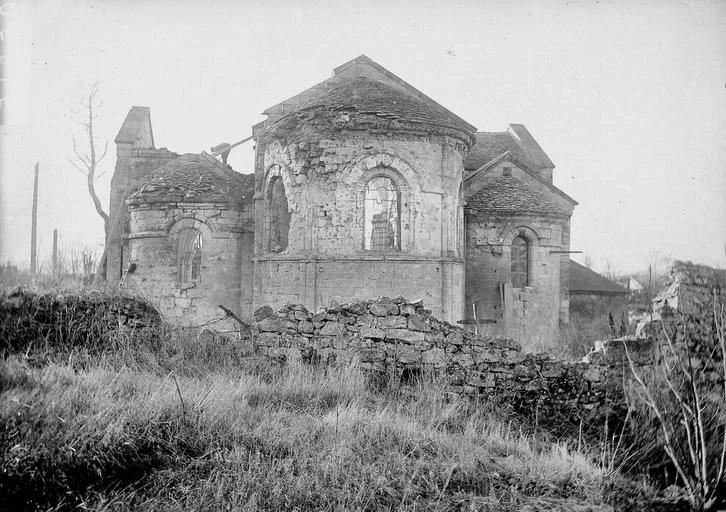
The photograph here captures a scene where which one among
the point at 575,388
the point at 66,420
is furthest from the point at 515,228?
the point at 66,420

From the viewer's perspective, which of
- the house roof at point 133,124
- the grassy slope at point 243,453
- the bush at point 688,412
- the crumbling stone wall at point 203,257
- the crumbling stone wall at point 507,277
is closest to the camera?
the grassy slope at point 243,453

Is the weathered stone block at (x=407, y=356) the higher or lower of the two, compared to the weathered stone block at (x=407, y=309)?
lower

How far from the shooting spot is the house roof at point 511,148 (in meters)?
19.0

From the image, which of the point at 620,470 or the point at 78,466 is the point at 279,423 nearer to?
the point at 78,466

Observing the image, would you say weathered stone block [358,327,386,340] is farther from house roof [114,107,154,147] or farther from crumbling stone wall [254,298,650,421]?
house roof [114,107,154,147]

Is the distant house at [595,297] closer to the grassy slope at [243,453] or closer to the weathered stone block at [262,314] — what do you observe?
the weathered stone block at [262,314]

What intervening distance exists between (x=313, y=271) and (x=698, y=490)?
28.1ft

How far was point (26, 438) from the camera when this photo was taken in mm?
3914

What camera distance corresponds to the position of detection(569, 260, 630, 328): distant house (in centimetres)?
2208

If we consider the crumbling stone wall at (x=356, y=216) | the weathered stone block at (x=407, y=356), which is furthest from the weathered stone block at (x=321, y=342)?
the crumbling stone wall at (x=356, y=216)

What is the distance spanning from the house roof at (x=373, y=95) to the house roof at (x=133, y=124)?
6.30 metres

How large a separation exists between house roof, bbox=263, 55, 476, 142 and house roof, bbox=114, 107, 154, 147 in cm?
630

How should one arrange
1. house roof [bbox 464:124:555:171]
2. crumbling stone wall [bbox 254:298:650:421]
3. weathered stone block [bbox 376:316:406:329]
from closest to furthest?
crumbling stone wall [bbox 254:298:650:421] → weathered stone block [bbox 376:316:406:329] → house roof [bbox 464:124:555:171]

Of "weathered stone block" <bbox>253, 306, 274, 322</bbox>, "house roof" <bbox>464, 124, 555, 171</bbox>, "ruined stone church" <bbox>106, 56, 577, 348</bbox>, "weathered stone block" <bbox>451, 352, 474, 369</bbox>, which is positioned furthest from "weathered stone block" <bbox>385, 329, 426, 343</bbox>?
"house roof" <bbox>464, 124, 555, 171</bbox>
